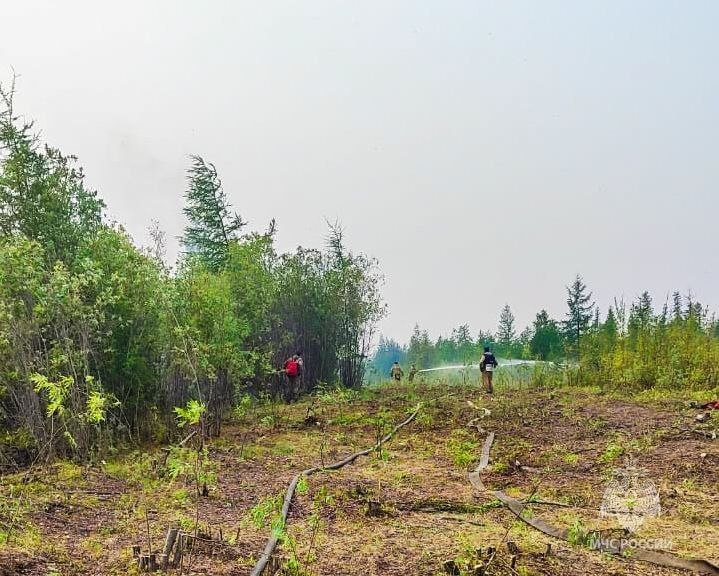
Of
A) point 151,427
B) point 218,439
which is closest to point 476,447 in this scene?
point 218,439

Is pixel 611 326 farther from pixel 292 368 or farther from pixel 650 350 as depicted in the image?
pixel 292 368

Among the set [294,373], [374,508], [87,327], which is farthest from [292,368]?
[374,508]

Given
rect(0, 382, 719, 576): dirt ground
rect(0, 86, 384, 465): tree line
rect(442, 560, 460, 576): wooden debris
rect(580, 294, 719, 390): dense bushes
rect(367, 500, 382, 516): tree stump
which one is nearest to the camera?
rect(442, 560, 460, 576): wooden debris

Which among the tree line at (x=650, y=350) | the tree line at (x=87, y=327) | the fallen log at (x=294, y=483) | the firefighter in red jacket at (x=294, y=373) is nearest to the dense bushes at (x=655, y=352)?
the tree line at (x=650, y=350)

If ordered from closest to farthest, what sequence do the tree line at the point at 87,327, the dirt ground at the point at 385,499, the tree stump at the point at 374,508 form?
the dirt ground at the point at 385,499 → the tree stump at the point at 374,508 → the tree line at the point at 87,327

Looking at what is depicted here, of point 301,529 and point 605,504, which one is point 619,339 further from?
point 301,529

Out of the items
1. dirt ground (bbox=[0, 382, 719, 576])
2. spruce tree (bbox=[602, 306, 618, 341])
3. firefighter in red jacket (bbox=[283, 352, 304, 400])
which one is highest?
spruce tree (bbox=[602, 306, 618, 341])

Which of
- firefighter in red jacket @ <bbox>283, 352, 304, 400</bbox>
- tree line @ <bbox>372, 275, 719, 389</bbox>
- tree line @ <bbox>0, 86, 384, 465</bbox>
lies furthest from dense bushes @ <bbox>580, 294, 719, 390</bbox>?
tree line @ <bbox>0, 86, 384, 465</bbox>

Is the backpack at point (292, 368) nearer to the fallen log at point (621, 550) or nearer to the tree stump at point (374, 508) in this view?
the fallen log at point (621, 550)

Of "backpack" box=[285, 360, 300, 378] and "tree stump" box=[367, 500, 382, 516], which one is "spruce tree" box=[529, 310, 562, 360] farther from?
"tree stump" box=[367, 500, 382, 516]

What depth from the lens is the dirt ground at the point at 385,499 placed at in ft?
13.1

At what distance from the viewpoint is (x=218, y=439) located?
8.98 meters

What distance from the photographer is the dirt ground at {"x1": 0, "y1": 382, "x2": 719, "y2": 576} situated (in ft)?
13.1

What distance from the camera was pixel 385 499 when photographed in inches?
223
